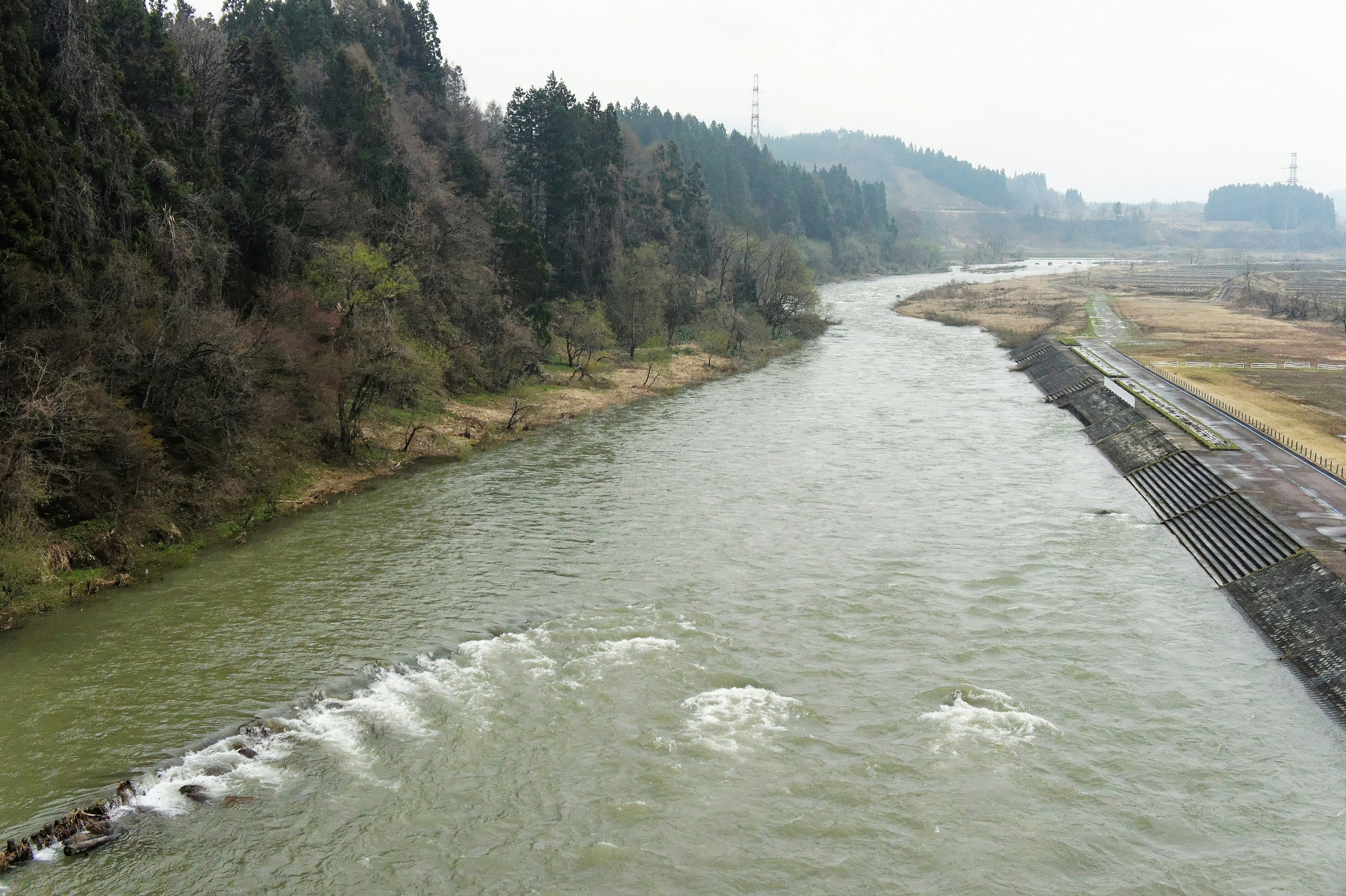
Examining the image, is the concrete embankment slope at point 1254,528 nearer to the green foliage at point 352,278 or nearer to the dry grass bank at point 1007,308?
the green foliage at point 352,278

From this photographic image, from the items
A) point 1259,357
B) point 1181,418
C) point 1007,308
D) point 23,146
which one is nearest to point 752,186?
point 1007,308

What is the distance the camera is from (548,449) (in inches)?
1838

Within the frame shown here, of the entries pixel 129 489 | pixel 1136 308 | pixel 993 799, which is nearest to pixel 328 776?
pixel 993 799

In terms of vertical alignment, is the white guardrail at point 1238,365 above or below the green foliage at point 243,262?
below

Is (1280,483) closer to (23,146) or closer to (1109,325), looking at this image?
(23,146)

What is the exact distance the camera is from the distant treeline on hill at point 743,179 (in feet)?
527

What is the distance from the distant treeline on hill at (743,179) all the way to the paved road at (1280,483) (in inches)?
4254

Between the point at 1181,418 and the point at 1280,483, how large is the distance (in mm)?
14680

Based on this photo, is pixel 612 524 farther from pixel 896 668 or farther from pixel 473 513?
pixel 896 668

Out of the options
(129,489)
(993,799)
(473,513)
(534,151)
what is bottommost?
(993,799)

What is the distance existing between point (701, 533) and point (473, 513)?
8814 millimetres

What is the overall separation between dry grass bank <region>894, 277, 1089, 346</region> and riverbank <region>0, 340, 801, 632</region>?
3556 cm

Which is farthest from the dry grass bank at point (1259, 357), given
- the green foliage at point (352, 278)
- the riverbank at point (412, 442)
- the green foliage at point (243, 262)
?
the green foliage at point (352, 278)

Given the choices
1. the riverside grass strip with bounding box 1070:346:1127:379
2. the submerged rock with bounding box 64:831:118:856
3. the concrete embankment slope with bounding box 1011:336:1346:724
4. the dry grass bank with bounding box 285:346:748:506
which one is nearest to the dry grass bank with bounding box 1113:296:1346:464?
the riverside grass strip with bounding box 1070:346:1127:379
